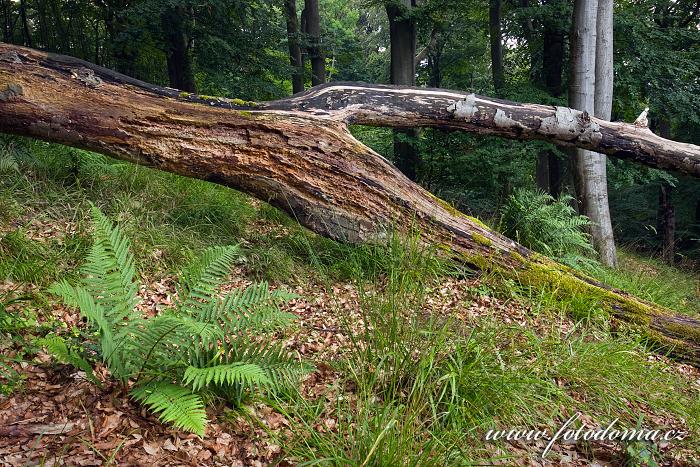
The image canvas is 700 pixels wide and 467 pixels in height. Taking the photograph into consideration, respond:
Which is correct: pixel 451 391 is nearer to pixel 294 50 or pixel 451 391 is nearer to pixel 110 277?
pixel 110 277

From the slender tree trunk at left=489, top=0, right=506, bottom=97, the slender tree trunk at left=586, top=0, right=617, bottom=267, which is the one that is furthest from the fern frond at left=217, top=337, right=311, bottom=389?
the slender tree trunk at left=489, top=0, right=506, bottom=97

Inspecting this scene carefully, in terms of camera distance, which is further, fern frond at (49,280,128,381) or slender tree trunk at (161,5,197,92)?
slender tree trunk at (161,5,197,92)

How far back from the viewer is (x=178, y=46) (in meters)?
7.50

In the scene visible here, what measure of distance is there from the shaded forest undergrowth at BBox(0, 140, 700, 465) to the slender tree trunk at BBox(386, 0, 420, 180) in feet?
15.7

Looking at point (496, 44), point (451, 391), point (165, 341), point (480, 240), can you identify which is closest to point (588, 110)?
point (480, 240)

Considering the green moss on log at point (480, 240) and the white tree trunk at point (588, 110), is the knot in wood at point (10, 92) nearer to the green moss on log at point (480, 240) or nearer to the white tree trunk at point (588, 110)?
the green moss on log at point (480, 240)

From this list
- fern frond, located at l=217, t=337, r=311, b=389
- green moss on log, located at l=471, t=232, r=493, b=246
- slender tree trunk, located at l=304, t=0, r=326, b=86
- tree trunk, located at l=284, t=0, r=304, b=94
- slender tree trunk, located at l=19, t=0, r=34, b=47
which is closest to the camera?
fern frond, located at l=217, t=337, r=311, b=389

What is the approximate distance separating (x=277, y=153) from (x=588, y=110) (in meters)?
4.87

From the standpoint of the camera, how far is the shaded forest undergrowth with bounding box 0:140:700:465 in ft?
6.54

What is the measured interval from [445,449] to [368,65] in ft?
65.5

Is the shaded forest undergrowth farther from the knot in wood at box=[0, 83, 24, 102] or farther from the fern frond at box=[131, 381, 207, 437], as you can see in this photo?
the knot in wood at box=[0, 83, 24, 102]

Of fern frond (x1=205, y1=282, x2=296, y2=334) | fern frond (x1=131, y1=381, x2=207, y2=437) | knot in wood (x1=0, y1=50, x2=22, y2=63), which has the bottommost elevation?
fern frond (x1=131, y1=381, x2=207, y2=437)

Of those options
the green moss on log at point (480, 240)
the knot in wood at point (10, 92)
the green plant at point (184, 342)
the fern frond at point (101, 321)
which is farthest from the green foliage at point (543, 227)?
the knot in wood at point (10, 92)

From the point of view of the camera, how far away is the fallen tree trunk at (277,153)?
12.8 ft
